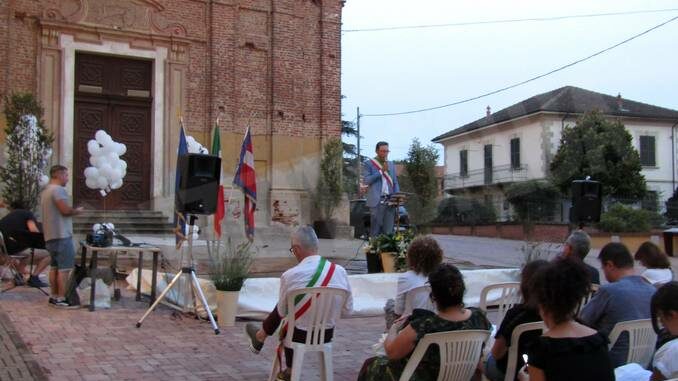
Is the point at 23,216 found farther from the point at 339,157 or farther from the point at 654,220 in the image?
the point at 654,220

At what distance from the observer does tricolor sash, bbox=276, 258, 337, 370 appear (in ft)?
14.8

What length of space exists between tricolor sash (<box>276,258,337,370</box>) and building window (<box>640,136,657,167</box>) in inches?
1559

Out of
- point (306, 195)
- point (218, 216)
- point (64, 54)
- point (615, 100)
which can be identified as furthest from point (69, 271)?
point (615, 100)

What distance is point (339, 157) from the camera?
19.0 metres

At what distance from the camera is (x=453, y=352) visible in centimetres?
362

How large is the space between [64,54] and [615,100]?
3632 centimetres

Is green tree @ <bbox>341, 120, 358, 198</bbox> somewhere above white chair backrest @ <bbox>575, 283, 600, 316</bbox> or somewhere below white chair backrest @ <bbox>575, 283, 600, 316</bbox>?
above

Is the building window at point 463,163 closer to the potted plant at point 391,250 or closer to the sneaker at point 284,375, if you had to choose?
the potted plant at point 391,250

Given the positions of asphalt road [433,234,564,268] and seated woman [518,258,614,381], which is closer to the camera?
seated woman [518,258,614,381]

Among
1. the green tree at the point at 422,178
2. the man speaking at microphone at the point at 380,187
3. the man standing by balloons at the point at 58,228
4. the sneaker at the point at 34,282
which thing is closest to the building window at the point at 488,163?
the green tree at the point at 422,178

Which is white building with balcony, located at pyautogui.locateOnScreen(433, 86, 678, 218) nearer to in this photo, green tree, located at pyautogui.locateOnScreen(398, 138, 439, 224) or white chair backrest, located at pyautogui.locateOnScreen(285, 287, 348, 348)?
green tree, located at pyautogui.locateOnScreen(398, 138, 439, 224)

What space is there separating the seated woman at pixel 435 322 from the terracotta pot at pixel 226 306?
403 centimetres

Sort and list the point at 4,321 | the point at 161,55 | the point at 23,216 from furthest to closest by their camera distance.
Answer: the point at 161,55 < the point at 23,216 < the point at 4,321

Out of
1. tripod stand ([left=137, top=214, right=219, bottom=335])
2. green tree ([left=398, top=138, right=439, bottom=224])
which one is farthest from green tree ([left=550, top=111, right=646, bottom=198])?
tripod stand ([left=137, top=214, right=219, bottom=335])
